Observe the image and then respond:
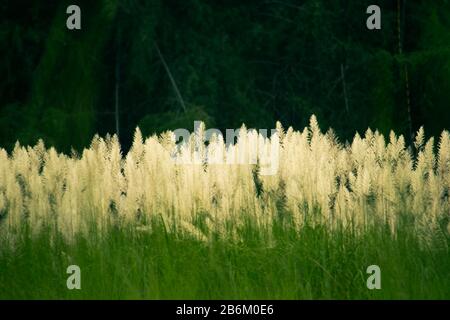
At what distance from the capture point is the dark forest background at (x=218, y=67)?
1061 cm

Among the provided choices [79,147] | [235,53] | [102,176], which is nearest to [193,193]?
[102,176]

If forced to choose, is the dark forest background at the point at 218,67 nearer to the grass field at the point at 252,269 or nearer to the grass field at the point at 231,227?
the grass field at the point at 231,227

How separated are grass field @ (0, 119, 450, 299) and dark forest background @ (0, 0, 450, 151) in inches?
226

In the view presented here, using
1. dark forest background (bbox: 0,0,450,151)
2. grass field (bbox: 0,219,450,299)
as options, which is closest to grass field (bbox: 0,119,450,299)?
grass field (bbox: 0,219,450,299)

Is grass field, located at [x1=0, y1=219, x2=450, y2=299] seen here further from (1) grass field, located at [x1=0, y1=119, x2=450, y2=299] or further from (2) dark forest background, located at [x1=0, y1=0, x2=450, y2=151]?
(2) dark forest background, located at [x1=0, y1=0, x2=450, y2=151]

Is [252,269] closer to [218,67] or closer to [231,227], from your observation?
[231,227]

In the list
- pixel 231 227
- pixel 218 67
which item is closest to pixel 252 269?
pixel 231 227

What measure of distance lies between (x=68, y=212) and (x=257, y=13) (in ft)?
25.3

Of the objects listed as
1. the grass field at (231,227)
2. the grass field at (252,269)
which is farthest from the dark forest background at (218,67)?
the grass field at (252,269)

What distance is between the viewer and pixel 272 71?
38.9 ft

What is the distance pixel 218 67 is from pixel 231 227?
722 cm

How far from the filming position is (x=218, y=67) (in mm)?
11156

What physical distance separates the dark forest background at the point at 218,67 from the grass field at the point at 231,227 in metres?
5.75
